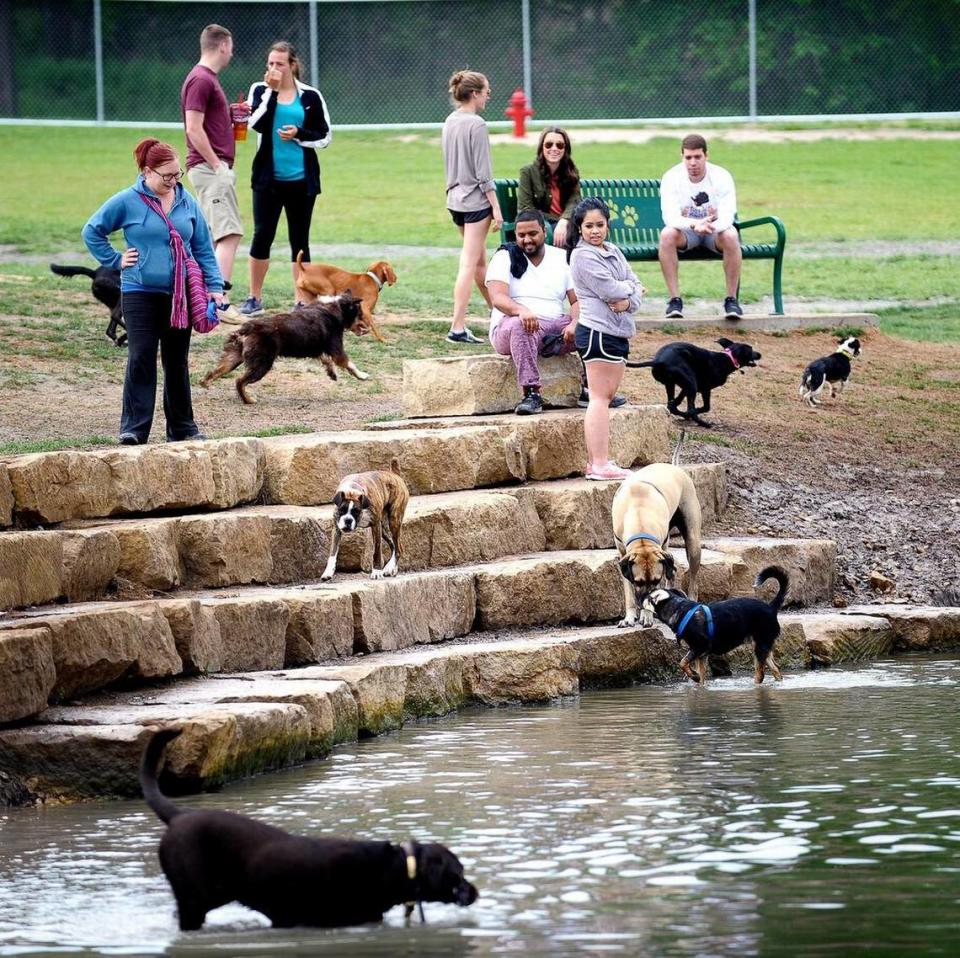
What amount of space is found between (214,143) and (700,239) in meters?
4.01

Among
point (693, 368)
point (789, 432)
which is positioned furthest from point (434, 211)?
point (693, 368)

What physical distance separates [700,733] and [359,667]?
5.43 ft

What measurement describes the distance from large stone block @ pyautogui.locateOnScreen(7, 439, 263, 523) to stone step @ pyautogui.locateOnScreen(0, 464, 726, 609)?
106mm

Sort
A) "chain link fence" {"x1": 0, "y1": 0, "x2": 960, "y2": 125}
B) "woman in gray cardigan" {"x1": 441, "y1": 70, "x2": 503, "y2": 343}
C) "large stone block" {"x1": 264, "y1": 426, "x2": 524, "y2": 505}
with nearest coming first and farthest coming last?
"large stone block" {"x1": 264, "y1": 426, "x2": 524, "y2": 505} < "woman in gray cardigan" {"x1": 441, "y1": 70, "x2": 503, "y2": 343} < "chain link fence" {"x1": 0, "y1": 0, "x2": 960, "y2": 125}

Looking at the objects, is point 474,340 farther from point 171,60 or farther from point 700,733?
point 171,60

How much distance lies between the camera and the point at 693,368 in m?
13.5

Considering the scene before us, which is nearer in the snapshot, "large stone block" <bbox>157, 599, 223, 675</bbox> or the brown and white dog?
"large stone block" <bbox>157, 599, 223, 675</bbox>

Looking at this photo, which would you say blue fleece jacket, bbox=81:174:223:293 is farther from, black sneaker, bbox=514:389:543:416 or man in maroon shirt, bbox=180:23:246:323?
man in maroon shirt, bbox=180:23:246:323

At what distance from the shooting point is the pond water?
19.0 feet

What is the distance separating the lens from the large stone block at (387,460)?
11031 millimetres

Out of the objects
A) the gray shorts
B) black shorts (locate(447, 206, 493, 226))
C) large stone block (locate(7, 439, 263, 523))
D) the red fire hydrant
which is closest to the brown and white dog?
black shorts (locate(447, 206, 493, 226))

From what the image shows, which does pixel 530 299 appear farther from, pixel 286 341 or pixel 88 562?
pixel 88 562

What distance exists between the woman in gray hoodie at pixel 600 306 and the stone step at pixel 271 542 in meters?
0.57

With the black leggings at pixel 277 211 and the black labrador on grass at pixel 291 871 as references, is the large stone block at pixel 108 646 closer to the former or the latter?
the black labrador on grass at pixel 291 871
